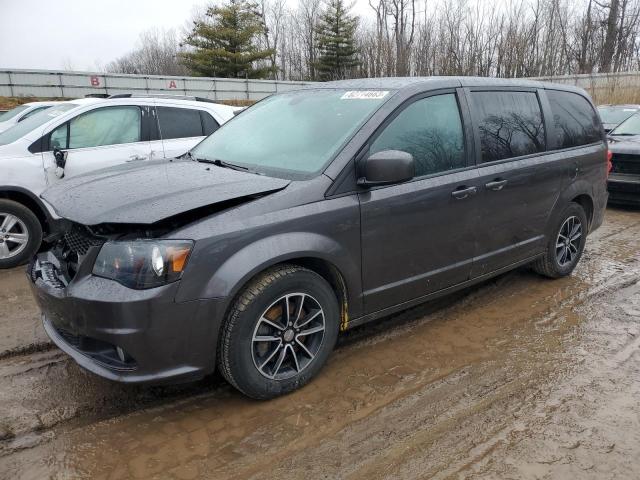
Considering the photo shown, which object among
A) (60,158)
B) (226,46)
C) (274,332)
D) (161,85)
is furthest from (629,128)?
(226,46)

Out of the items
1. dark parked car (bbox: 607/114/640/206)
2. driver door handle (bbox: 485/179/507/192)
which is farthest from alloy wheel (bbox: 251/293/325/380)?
dark parked car (bbox: 607/114/640/206)

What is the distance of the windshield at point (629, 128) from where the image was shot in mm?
9188

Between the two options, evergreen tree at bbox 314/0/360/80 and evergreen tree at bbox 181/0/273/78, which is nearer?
evergreen tree at bbox 181/0/273/78

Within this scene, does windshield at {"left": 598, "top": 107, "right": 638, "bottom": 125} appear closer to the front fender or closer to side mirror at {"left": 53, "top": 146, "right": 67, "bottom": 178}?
the front fender

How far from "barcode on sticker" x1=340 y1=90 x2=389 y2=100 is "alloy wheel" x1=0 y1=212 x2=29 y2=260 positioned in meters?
3.89

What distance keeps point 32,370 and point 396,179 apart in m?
2.69

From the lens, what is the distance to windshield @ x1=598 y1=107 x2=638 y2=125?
1141 cm

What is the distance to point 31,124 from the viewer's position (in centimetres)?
588

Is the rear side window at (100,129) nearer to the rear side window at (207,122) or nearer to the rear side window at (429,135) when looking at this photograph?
the rear side window at (207,122)

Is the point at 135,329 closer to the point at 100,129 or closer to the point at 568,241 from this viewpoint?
the point at 568,241

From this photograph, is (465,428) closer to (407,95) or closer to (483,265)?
(483,265)

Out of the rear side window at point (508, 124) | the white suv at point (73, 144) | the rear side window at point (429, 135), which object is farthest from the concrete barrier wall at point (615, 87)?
the rear side window at point (429, 135)

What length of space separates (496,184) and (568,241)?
1.56 meters

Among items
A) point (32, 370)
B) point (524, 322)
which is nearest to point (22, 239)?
point (32, 370)
